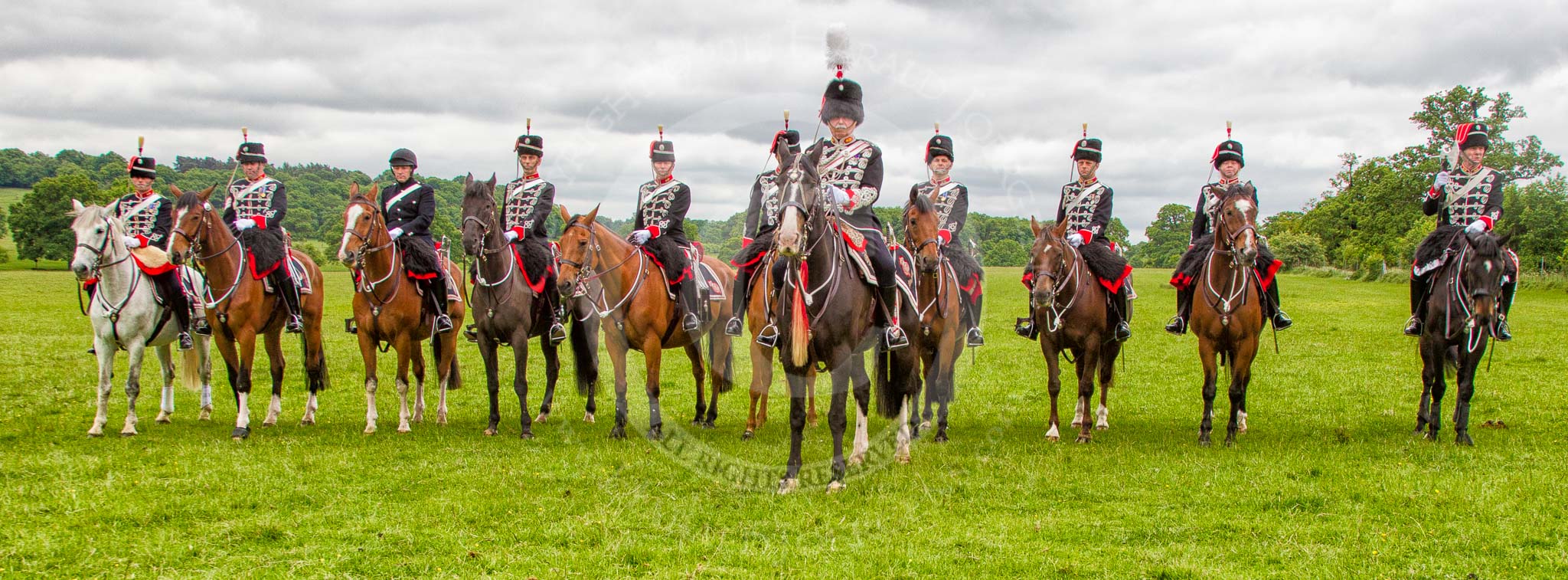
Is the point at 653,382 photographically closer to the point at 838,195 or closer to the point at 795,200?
the point at 838,195

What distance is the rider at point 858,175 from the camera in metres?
8.40

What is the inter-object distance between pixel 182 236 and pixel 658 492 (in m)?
6.18

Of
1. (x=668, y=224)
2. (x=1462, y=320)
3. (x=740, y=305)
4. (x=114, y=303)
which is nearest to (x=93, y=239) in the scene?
(x=114, y=303)

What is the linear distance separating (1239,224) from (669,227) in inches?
246

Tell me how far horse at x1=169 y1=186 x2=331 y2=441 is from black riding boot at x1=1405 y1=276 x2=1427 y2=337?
13.0 metres

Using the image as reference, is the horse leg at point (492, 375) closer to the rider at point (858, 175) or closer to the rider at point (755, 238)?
the rider at point (755, 238)

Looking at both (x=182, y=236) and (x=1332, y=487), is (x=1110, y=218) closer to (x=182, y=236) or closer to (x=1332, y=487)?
(x=1332, y=487)

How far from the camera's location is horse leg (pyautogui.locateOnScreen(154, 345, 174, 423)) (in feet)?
38.8

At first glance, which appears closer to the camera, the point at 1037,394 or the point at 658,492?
the point at 658,492

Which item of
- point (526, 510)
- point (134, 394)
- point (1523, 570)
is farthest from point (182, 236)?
point (1523, 570)

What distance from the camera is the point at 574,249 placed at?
10.1 m

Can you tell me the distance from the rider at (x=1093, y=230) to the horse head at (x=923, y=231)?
195 centimetres

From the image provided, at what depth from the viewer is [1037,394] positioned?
14906 millimetres

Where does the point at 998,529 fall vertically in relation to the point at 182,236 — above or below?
below
